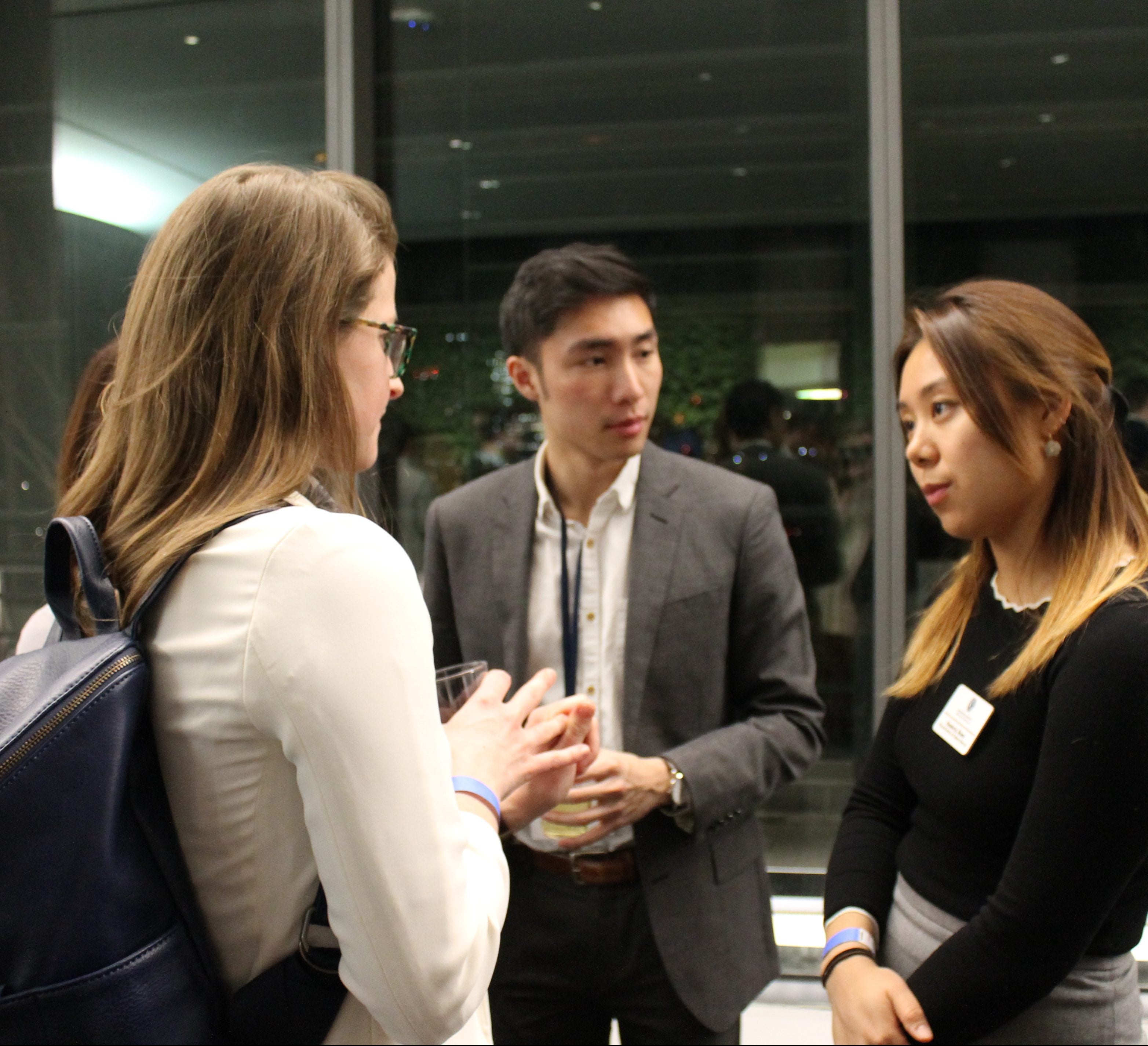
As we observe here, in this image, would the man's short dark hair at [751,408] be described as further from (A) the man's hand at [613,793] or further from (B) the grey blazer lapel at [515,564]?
(A) the man's hand at [613,793]

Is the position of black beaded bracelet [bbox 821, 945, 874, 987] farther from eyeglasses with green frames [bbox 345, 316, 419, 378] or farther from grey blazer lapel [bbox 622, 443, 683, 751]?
eyeglasses with green frames [bbox 345, 316, 419, 378]

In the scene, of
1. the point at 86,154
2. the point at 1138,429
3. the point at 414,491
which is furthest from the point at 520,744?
the point at 86,154

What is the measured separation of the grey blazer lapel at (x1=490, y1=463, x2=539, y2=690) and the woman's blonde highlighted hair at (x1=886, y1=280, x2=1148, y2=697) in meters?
0.85

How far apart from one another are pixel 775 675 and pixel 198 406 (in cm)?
122

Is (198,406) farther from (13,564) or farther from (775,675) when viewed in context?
(13,564)

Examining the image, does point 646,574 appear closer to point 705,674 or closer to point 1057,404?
point 705,674

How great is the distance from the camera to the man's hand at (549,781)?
3.77 ft

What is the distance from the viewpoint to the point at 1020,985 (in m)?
1.21

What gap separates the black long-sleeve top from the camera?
1.16m

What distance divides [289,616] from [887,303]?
9.42 feet

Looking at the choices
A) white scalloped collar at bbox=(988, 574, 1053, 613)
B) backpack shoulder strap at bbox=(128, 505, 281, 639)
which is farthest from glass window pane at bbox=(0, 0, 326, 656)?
backpack shoulder strap at bbox=(128, 505, 281, 639)

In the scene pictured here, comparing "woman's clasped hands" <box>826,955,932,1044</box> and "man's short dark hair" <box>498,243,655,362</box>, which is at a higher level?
"man's short dark hair" <box>498,243,655,362</box>

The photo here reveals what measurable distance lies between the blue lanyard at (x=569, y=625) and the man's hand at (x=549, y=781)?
24.9 inches

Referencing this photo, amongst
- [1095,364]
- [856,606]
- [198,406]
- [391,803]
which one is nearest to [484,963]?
[391,803]
